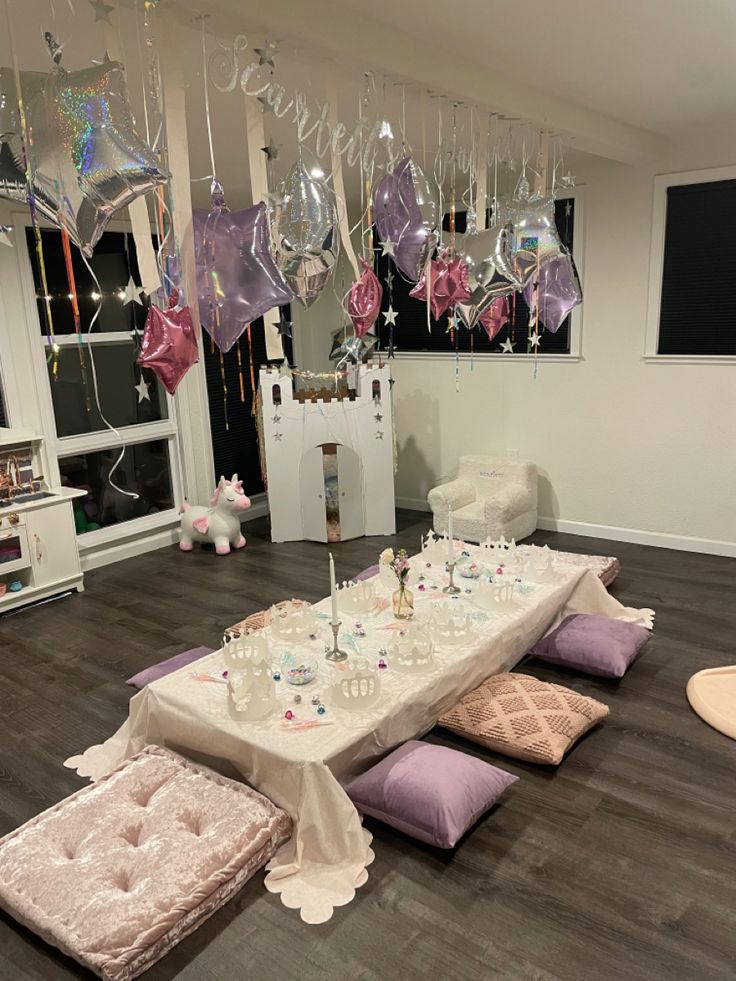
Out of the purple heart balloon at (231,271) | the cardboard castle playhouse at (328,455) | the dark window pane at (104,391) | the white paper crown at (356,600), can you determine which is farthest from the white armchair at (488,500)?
the purple heart balloon at (231,271)

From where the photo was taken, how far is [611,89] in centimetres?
376

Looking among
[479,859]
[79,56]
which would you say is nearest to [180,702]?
[479,859]

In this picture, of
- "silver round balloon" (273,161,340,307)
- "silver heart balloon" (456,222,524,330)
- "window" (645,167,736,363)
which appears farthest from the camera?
"window" (645,167,736,363)

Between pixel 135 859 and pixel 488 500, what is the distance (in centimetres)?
399

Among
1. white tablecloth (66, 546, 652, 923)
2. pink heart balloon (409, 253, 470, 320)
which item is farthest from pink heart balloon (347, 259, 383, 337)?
white tablecloth (66, 546, 652, 923)

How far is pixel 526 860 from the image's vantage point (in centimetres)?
262

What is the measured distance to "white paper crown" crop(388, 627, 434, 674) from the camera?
10.2ft

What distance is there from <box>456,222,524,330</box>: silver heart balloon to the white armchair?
2453 millimetres

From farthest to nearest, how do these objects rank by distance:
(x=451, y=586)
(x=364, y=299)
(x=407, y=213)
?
(x=451, y=586), (x=364, y=299), (x=407, y=213)

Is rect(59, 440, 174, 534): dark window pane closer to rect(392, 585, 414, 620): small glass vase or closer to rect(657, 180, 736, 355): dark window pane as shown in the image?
rect(392, 585, 414, 620): small glass vase

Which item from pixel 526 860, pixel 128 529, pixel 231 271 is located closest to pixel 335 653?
pixel 526 860

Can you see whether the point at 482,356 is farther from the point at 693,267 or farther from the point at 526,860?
the point at 526,860

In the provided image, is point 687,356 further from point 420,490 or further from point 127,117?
point 127,117

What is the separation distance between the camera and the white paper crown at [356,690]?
111 inches
